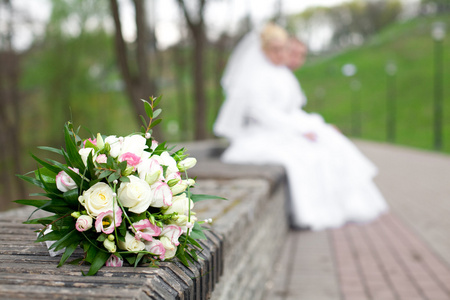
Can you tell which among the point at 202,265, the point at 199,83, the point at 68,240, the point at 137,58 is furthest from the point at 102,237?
the point at 199,83

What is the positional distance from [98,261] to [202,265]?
1.69 feet

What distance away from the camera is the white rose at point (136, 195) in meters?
1.86

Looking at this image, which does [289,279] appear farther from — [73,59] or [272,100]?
[73,59]

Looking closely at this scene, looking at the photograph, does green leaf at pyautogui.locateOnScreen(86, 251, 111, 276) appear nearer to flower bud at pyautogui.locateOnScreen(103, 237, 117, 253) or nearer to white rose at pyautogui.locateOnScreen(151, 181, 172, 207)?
flower bud at pyautogui.locateOnScreen(103, 237, 117, 253)

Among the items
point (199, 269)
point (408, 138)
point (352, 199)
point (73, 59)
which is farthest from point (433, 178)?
point (408, 138)

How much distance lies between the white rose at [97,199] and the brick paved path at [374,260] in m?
2.72

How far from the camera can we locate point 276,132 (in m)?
7.22

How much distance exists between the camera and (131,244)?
1882 mm

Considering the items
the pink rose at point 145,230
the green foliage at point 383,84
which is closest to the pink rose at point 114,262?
the pink rose at point 145,230

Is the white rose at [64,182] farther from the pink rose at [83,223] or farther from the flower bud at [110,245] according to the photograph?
the flower bud at [110,245]

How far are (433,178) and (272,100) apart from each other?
7486 mm

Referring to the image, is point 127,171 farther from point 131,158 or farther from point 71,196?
point 71,196

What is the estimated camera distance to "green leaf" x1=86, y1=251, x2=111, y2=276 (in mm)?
1765

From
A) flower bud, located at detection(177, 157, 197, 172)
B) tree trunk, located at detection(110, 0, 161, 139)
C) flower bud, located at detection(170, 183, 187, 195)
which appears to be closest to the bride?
tree trunk, located at detection(110, 0, 161, 139)
